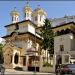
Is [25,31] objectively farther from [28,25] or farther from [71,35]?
[71,35]

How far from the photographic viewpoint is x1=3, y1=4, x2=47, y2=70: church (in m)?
53.2

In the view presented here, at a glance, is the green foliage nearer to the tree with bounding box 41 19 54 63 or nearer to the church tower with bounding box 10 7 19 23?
the tree with bounding box 41 19 54 63

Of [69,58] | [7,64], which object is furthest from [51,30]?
[69,58]

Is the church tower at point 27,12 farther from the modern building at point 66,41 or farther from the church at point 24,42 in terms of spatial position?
the modern building at point 66,41

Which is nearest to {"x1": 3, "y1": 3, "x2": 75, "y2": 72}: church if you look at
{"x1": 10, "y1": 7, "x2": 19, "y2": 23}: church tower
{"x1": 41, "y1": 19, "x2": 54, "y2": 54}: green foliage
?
{"x1": 10, "y1": 7, "x2": 19, "y2": 23}: church tower

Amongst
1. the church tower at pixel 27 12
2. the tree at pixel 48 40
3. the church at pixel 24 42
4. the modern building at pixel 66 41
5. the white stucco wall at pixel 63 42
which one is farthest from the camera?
the church tower at pixel 27 12

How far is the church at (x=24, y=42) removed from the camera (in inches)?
2096

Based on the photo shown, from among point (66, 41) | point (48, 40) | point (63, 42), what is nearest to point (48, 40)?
point (48, 40)

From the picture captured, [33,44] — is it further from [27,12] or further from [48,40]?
[27,12]

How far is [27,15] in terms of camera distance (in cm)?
7456

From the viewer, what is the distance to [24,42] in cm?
6291

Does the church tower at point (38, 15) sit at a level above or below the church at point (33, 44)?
above

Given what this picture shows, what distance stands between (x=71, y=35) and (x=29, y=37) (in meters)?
13.2

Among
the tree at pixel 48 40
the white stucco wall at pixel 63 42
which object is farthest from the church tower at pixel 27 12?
the white stucco wall at pixel 63 42
